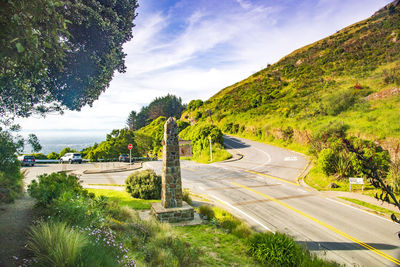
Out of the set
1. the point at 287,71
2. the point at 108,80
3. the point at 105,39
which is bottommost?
the point at 108,80

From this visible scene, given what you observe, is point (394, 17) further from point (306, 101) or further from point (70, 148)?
point (70, 148)

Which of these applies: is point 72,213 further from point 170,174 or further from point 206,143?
point 206,143

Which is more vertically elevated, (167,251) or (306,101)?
(306,101)

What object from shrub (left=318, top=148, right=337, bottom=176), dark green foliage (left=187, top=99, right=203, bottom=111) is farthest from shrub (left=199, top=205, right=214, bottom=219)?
dark green foliage (left=187, top=99, right=203, bottom=111)

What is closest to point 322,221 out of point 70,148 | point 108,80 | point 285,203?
point 285,203

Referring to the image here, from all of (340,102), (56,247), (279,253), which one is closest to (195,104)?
(340,102)

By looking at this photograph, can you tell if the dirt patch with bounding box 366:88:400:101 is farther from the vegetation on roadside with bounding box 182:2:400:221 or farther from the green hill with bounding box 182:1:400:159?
the green hill with bounding box 182:1:400:159

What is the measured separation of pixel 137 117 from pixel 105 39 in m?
96.8

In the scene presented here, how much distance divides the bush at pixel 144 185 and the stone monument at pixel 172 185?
10.7 feet

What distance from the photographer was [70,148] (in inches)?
1796

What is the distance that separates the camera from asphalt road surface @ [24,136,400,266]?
857 cm

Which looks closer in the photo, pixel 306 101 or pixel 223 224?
pixel 223 224

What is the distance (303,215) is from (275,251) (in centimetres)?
542

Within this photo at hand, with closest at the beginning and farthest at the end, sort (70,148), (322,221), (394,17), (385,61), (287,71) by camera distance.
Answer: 1. (322,221)
2. (70,148)
3. (385,61)
4. (394,17)
5. (287,71)
